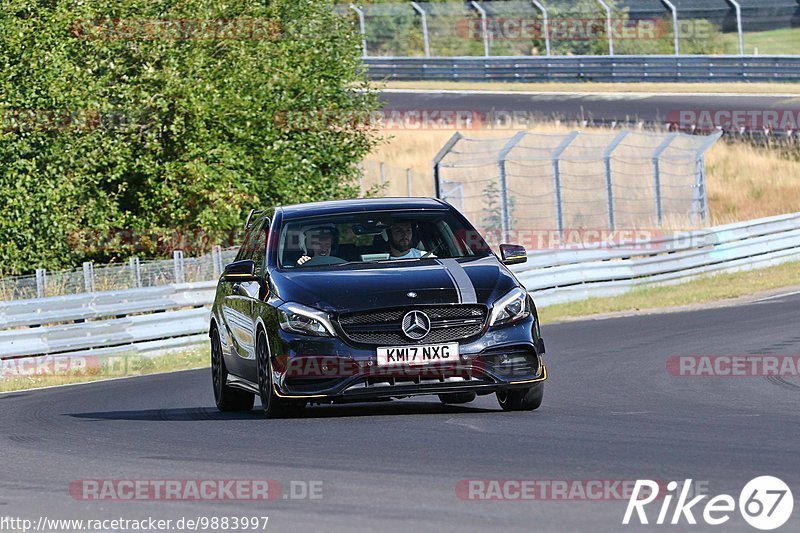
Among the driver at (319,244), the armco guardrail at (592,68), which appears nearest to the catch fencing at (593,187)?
the armco guardrail at (592,68)

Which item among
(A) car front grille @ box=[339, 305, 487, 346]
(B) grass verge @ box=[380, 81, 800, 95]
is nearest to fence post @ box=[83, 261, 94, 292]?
(A) car front grille @ box=[339, 305, 487, 346]

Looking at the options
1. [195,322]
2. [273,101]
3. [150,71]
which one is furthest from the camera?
[273,101]

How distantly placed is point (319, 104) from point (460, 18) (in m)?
36.4

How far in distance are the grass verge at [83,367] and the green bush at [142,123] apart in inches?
202

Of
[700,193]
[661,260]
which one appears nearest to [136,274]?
[661,260]

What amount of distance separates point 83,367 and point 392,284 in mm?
9953

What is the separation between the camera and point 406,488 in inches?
294

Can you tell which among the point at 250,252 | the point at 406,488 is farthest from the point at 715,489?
the point at 250,252

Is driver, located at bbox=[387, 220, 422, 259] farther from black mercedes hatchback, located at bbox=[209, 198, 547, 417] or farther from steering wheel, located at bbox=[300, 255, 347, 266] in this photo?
steering wheel, located at bbox=[300, 255, 347, 266]

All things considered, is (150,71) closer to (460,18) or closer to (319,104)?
(319,104)

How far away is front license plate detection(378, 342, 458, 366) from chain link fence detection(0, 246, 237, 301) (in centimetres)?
1097

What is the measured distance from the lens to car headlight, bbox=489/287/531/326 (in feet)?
34.1

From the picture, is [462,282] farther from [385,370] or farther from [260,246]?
[260,246]

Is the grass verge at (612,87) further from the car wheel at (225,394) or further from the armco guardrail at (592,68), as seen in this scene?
the car wheel at (225,394)
